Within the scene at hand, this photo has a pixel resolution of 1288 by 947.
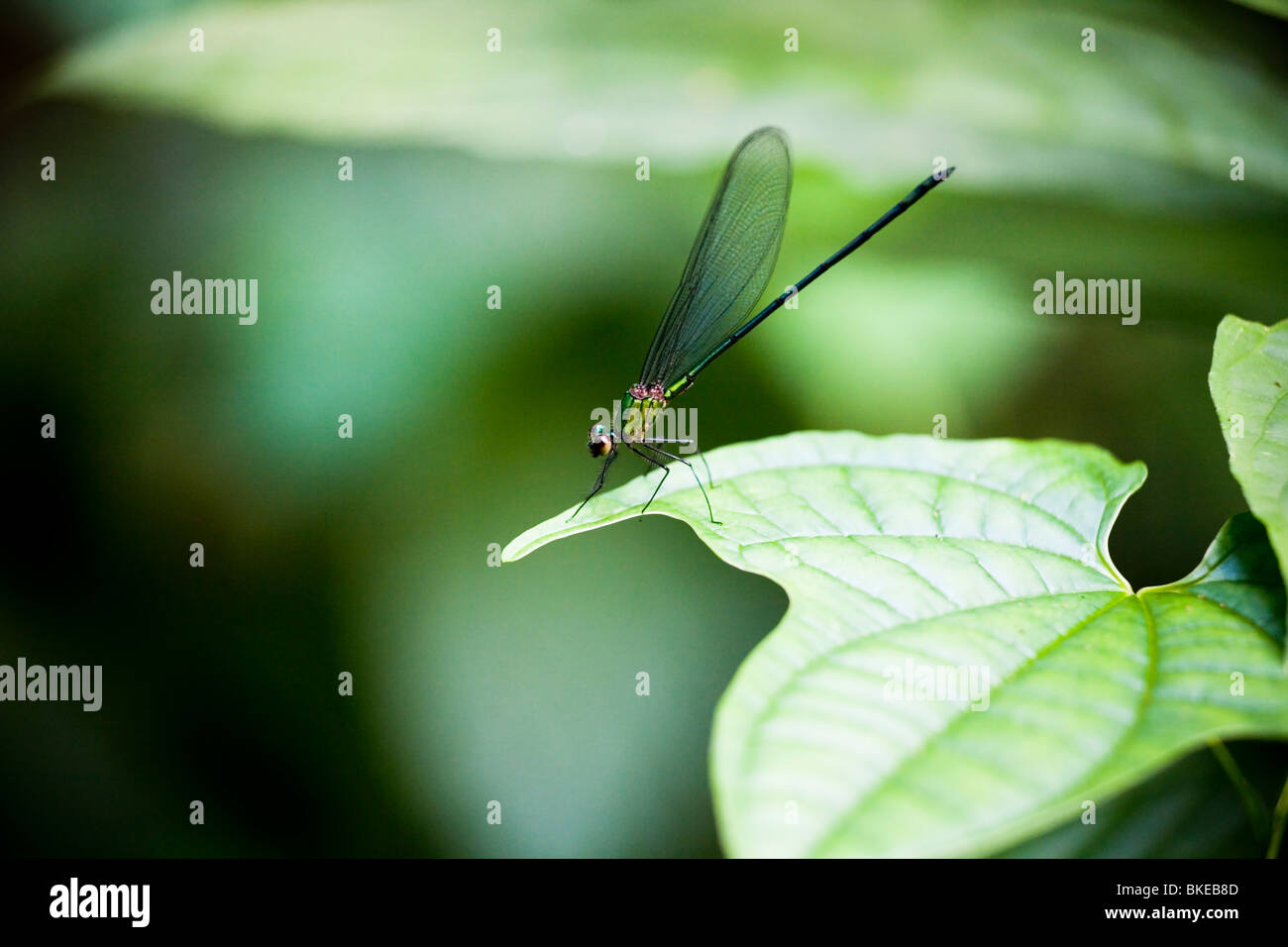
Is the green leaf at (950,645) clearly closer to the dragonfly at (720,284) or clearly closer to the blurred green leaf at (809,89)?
the dragonfly at (720,284)

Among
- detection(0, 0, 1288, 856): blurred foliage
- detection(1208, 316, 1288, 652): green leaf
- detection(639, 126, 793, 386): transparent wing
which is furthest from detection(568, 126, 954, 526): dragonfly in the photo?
detection(1208, 316, 1288, 652): green leaf

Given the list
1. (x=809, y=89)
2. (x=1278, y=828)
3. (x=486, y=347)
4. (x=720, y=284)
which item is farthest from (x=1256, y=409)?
(x=486, y=347)

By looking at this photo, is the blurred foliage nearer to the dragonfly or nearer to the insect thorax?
the dragonfly

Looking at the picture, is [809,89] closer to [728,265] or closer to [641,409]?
[728,265]

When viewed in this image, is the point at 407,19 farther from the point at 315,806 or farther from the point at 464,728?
the point at 315,806

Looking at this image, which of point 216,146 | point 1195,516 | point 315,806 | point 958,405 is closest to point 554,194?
point 216,146
